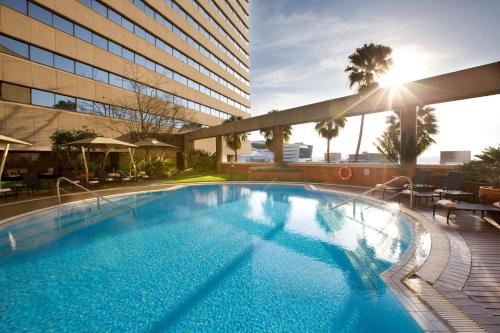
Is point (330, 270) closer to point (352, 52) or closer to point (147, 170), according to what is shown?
point (147, 170)

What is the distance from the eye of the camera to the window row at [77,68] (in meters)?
15.9

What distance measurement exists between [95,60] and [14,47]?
5.48 metres

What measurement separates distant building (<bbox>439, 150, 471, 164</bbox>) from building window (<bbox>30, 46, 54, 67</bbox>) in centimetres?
2753

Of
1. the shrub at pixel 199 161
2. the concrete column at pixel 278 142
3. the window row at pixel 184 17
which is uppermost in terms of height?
the window row at pixel 184 17

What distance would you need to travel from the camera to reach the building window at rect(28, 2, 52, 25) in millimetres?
16625

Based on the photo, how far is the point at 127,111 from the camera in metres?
23.8

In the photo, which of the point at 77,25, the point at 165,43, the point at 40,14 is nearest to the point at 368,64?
the point at 165,43

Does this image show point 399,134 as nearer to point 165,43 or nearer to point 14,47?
point 14,47

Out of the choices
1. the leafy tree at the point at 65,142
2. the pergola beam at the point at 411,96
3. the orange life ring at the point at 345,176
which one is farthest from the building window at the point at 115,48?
the orange life ring at the point at 345,176

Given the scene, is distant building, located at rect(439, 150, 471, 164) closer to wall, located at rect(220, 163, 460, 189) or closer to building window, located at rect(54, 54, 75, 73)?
wall, located at rect(220, 163, 460, 189)

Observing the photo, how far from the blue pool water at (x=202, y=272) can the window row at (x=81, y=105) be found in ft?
39.8

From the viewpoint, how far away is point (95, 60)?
20.7 meters

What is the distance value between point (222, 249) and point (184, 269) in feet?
4.28

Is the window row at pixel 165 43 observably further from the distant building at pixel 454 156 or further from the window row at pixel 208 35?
the distant building at pixel 454 156
